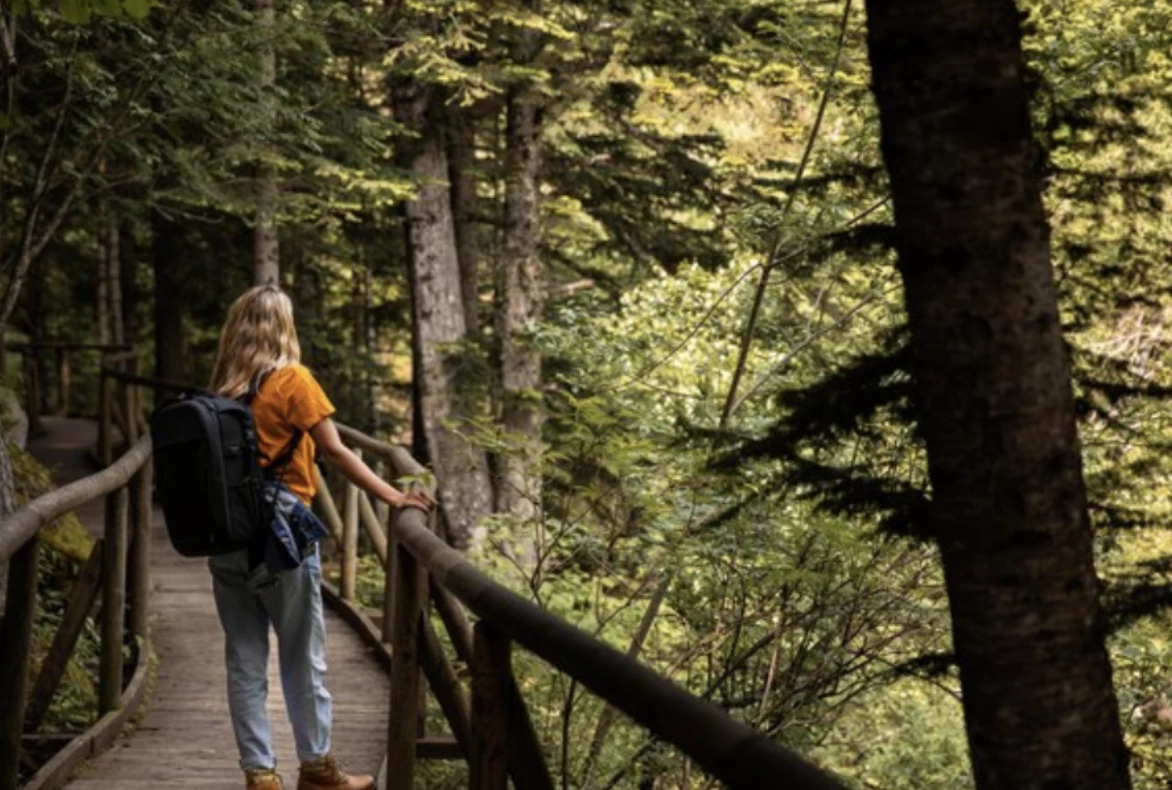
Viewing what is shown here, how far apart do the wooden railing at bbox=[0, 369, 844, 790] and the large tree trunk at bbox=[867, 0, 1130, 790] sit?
0.52 meters

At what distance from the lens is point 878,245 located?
145 inches

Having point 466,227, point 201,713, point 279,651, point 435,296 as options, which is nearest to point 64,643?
point 279,651

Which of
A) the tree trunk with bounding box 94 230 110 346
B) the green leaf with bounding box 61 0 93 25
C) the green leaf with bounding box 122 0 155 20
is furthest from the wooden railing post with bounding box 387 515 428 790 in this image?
the tree trunk with bounding box 94 230 110 346

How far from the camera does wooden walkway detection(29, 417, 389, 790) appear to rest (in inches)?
269

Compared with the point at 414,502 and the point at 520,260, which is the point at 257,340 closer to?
the point at 414,502

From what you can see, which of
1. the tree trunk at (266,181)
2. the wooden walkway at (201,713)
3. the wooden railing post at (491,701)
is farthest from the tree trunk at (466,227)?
the wooden railing post at (491,701)

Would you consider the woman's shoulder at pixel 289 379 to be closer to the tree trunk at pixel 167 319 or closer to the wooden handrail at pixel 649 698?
the wooden handrail at pixel 649 698

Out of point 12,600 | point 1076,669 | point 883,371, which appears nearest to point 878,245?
point 883,371

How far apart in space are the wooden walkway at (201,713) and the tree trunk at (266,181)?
4039 millimetres

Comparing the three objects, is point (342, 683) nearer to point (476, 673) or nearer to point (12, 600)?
point (12, 600)

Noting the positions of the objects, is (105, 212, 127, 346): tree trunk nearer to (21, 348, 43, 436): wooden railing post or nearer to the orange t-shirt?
(21, 348, 43, 436): wooden railing post

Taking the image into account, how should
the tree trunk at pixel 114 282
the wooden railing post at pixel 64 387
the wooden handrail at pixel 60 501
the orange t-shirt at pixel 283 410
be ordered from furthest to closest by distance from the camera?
the wooden railing post at pixel 64 387 < the tree trunk at pixel 114 282 < the orange t-shirt at pixel 283 410 < the wooden handrail at pixel 60 501

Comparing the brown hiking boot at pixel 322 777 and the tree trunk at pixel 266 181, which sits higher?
the tree trunk at pixel 266 181

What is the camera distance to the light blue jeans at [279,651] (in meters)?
5.72
